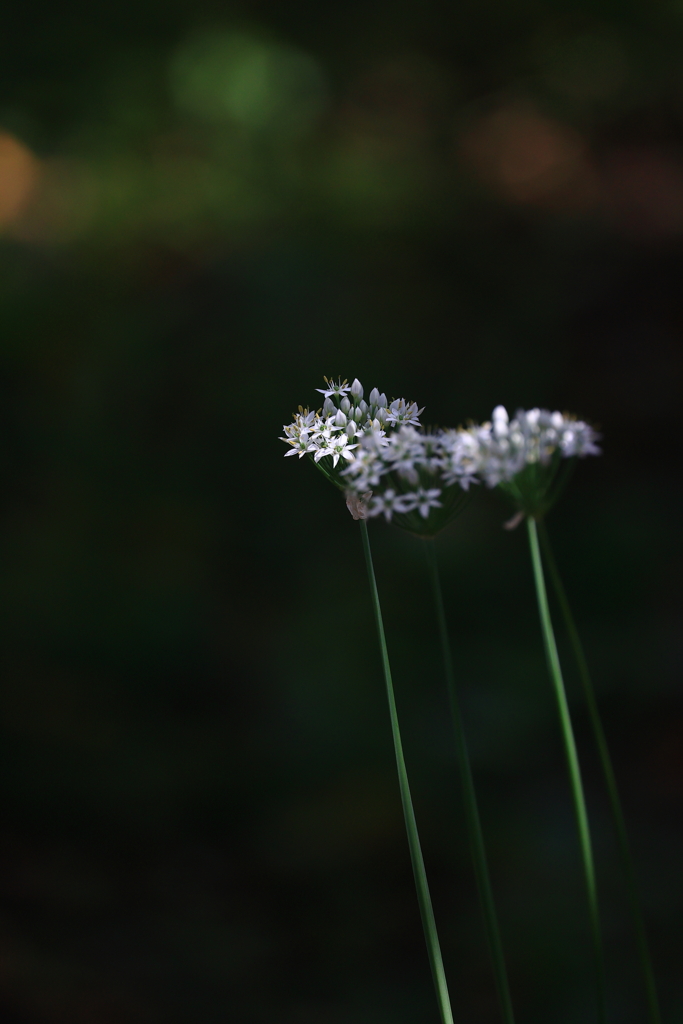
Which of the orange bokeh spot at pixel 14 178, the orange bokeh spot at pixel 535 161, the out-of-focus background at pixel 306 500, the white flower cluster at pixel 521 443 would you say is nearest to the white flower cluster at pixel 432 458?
the white flower cluster at pixel 521 443

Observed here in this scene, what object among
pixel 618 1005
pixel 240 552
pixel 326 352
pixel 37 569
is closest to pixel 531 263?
pixel 326 352

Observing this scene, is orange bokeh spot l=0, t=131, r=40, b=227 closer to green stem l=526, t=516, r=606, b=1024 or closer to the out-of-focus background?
the out-of-focus background

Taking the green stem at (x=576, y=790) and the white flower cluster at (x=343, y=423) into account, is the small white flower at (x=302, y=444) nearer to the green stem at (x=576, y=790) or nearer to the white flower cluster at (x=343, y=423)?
the white flower cluster at (x=343, y=423)

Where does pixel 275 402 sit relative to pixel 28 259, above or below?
below

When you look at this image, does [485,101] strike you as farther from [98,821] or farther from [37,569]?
[98,821]

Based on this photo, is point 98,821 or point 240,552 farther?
point 240,552

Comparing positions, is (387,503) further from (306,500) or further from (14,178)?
(14,178)
